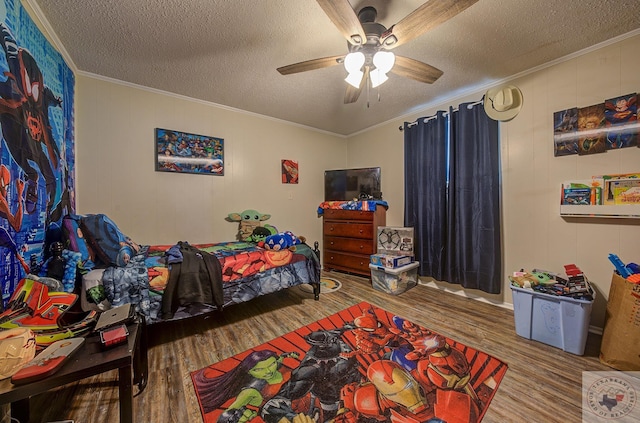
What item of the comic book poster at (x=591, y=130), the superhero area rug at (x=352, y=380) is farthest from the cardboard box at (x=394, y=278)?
the comic book poster at (x=591, y=130)

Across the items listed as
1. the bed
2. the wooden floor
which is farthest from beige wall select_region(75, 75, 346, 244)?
the wooden floor

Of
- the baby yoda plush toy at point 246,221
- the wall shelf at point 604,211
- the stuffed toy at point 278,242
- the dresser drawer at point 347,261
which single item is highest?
the wall shelf at point 604,211

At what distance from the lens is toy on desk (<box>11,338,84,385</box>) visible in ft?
2.71

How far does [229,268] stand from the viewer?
2047 mm

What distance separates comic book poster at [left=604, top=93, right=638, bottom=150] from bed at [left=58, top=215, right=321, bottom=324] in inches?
124

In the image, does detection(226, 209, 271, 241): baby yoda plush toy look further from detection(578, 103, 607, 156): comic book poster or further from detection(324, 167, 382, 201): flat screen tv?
detection(578, 103, 607, 156): comic book poster

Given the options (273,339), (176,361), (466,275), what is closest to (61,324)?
(176,361)

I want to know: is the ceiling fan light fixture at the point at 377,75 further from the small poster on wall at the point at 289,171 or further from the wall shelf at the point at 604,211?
the small poster on wall at the point at 289,171

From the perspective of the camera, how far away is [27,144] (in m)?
1.44

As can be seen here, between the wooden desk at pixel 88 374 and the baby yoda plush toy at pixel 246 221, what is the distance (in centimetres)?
202

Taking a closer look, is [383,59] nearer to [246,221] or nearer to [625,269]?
[625,269]

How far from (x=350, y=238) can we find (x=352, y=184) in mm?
906

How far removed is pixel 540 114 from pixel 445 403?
269 cm

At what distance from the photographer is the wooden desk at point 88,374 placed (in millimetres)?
819
